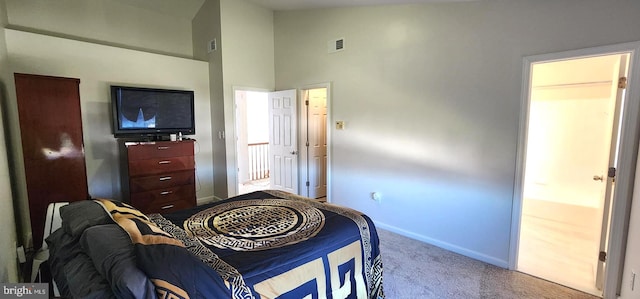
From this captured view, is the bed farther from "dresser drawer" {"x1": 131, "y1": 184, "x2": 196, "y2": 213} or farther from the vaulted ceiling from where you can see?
the vaulted ceiling

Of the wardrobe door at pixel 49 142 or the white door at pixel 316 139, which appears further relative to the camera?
the white door at pixel 316 139

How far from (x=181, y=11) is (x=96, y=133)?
7.84ft

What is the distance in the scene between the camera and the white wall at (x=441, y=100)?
7.77ft

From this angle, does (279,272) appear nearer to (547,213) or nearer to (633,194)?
(633,194)

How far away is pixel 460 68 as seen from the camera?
9.14 ft

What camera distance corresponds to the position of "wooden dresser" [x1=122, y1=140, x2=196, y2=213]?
350 centimetres

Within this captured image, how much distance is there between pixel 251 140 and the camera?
6848 mm

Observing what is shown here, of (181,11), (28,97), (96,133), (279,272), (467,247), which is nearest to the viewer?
(279,272)

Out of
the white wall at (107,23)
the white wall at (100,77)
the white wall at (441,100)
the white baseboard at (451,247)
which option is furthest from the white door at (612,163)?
the white wall at (107,23)

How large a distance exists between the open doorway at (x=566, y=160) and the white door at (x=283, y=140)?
3205 mm

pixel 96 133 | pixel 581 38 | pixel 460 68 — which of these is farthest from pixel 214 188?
pixel 581 38

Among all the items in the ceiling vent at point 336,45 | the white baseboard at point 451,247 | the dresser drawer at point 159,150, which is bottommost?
the white baseboard at point 451,247

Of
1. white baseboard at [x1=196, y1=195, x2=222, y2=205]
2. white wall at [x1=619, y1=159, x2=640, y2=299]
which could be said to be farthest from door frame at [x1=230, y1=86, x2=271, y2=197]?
white wall at [x1=619, y1=159, x2=640, y2=299]

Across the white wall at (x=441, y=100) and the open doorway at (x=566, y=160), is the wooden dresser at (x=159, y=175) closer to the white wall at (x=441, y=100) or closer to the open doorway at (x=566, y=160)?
the white wall at (x=441, y=100)
